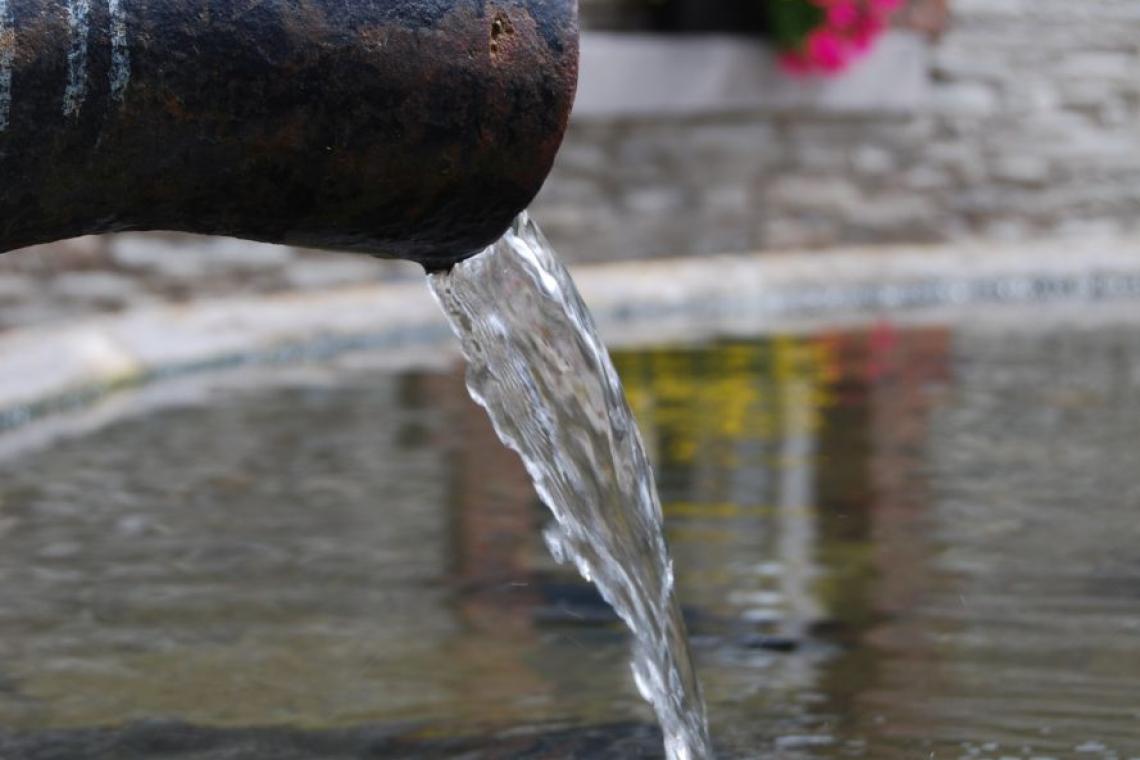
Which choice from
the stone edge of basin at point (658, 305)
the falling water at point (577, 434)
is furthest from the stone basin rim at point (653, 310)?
the falling water at point (577, 434)

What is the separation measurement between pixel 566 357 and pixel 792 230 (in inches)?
210

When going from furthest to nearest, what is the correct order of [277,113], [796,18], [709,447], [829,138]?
→ [829,138]
[796,18]
[709,447]
[277,113]

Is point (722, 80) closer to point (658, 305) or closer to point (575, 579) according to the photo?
point (658, 305)

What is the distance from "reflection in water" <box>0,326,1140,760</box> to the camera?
2.31m

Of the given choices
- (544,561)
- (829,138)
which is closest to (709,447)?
(544,561)

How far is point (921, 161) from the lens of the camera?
766cm

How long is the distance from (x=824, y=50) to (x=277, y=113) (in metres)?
5.81

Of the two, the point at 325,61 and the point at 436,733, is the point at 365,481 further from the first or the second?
the point at 325,61

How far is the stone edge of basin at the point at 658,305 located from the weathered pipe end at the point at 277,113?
277 cm

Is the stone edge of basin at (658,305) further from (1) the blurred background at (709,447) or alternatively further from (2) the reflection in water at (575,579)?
(2) the reflection in water at (575,579)

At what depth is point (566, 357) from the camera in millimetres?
2182

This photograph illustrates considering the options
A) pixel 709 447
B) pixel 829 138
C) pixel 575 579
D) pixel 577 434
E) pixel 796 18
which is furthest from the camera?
pixel 829 138

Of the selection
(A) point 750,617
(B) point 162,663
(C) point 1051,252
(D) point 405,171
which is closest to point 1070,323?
(C) point 1051,252

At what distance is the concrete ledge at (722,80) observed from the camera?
22.4 feet
